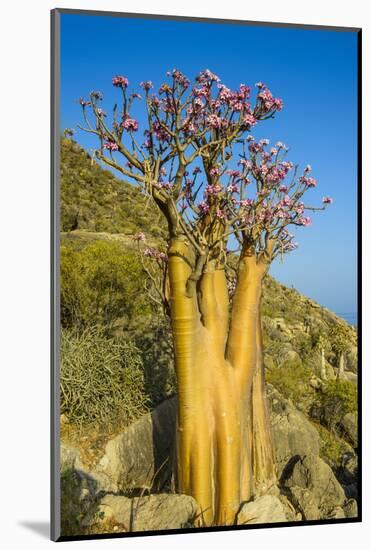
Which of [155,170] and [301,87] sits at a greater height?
[301,87]

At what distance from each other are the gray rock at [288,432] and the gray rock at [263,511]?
303mm

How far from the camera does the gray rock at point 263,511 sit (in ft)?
24.9

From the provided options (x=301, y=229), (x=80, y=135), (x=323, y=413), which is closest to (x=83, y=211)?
(x=80, y=135)

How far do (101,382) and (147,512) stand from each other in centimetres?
118

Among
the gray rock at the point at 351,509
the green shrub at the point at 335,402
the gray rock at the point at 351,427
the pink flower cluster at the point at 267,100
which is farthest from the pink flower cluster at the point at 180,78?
the gray rock at the point at 351,509

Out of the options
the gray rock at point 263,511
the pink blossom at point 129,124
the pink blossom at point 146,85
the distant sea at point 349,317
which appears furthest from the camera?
the distant sea at point 349,317

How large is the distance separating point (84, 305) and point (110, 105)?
5.15 ft

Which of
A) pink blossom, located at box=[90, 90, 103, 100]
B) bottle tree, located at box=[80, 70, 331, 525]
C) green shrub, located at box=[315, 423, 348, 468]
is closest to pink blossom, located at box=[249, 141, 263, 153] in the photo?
bottle tree, located at box=[80, 70, 331, 525]

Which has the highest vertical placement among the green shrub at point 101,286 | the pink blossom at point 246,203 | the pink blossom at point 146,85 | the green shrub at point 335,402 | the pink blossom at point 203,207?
the pink blossom at point 146,85

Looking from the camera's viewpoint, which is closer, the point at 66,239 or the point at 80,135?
the point at 80,135

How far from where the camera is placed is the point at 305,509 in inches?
310

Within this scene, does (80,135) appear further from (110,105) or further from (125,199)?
(125,199)

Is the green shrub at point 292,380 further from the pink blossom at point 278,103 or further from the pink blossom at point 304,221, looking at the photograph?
the pink blossom at point 278,103

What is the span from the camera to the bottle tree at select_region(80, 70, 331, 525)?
24.2 ft
